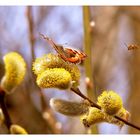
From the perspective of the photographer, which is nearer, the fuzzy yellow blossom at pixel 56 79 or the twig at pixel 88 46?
the fuzzy yellow blossom at pixel 56 79

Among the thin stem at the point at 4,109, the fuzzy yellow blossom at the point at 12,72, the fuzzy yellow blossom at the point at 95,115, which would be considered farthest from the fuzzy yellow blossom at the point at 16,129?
the fuzzy yellow blossom at the point at 95,115

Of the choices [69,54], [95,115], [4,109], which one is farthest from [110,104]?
[4,109]

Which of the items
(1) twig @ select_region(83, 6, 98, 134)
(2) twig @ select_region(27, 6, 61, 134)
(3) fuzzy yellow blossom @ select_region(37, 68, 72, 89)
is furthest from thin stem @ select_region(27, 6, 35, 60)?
(3) fuzzy yellow blossom @ select_region(37, 68, 72, 89)

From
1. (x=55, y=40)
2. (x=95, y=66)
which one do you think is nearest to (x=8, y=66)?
(x=55, y=40)

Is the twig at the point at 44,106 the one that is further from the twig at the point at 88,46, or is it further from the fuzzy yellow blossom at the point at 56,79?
the fuzzy yellow blossom at the point at 56,79

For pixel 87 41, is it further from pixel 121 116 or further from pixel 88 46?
pixel 121 116

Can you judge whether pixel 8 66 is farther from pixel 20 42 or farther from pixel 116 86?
pixel 116 86
